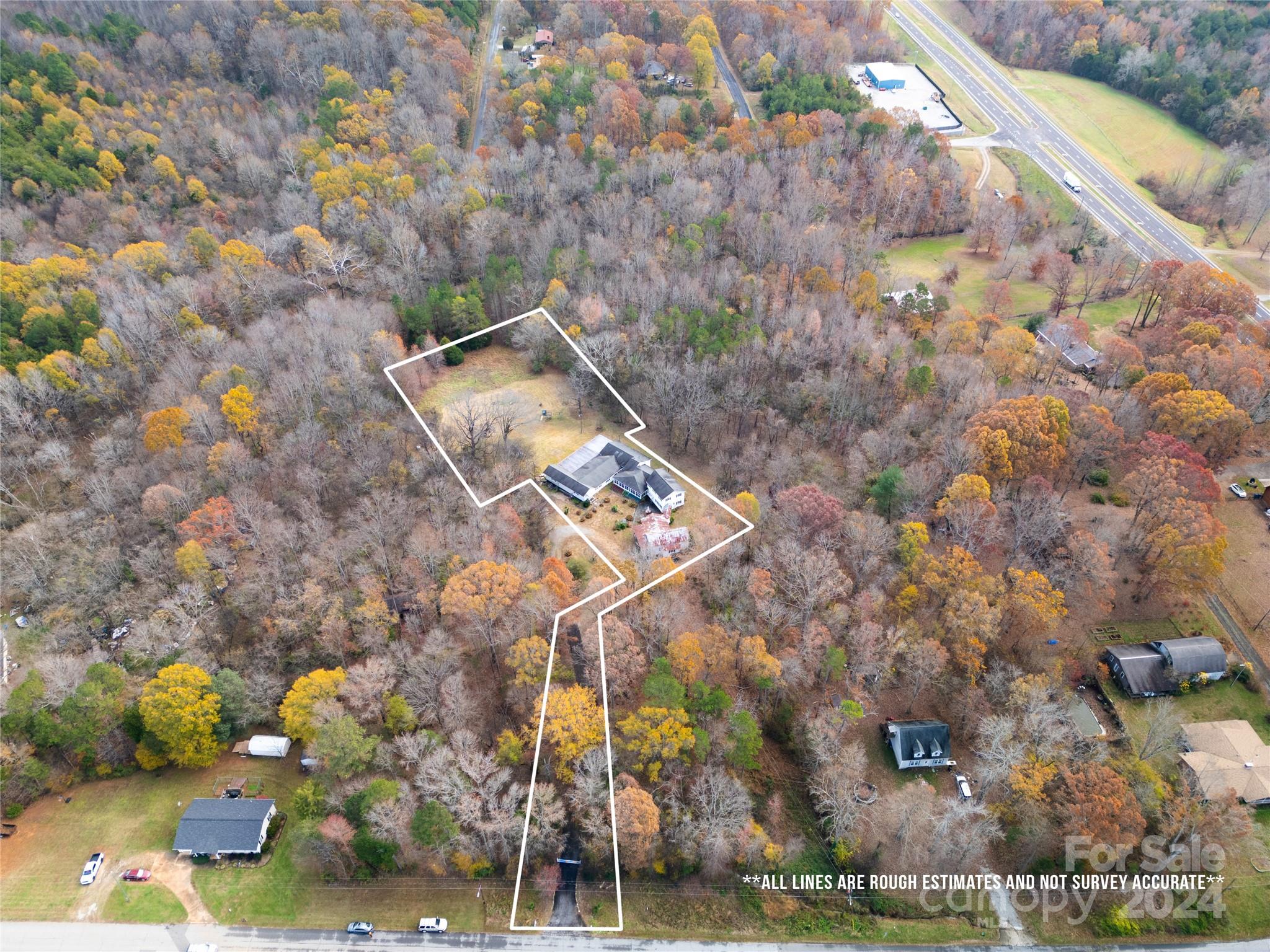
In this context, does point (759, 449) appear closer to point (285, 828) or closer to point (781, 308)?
point (781, 308)

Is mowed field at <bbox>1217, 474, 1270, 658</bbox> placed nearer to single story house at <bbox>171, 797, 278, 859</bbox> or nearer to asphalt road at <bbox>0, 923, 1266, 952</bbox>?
asphalt road at <bbox>0, 923, 1266, 952</bbox>

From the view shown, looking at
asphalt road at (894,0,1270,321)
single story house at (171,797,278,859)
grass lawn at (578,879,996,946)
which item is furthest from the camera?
asphalt road at (894,0,1270,321)

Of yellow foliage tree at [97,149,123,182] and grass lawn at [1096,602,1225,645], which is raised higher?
yellow foliage tree at [97,149,123,182]

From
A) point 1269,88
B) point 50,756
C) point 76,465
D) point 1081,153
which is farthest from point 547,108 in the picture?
point 1269,88

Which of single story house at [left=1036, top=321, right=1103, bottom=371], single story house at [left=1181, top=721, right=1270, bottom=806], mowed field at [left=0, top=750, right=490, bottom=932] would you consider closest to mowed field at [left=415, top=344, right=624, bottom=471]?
mowed field at [left=0, top=750, right=490, bottom=932]

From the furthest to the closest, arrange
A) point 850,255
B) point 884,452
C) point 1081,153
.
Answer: point 1081,153, point 850,255, point 884,452

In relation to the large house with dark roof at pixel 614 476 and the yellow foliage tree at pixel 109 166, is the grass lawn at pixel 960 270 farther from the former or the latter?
the yellow foliage tree at pixel 109 166

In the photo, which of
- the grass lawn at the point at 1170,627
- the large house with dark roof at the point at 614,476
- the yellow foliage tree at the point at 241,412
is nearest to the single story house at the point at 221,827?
the yellow foliage tree at the point at 241,412
